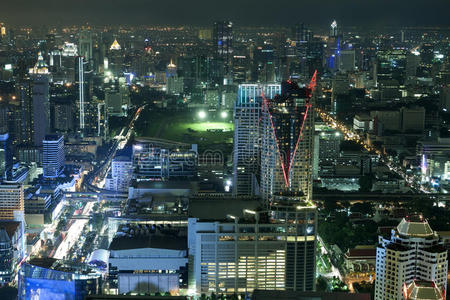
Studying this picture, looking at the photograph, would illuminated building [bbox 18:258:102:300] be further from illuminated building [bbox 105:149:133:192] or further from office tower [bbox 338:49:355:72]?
office tower [bbox 338:49:355:72]

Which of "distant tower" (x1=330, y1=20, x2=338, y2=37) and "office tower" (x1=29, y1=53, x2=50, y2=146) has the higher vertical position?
"distant tower" (x1=330, y1=20, x2=338, y2=37)

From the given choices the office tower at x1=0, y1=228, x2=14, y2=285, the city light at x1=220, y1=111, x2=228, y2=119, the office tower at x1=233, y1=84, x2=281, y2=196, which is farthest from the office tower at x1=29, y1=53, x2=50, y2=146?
the office tower at x1=0, y1=228, x2=14, y2=285

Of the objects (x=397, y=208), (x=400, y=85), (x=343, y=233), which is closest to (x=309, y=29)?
(x=400, y=85)

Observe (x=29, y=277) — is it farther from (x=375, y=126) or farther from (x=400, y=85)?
(x=400, y=85)

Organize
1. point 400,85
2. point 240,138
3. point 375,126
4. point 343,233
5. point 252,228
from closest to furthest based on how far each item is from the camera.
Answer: point 252,228
point 343,233
point 240,138
point 375,126
point 400,85

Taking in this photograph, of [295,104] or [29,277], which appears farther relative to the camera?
[295,104]

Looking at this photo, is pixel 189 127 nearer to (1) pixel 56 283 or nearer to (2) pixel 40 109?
(2) pixel 40 109

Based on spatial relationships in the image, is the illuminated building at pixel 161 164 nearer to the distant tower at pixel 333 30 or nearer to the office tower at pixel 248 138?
the office tower at pixel 248 138
